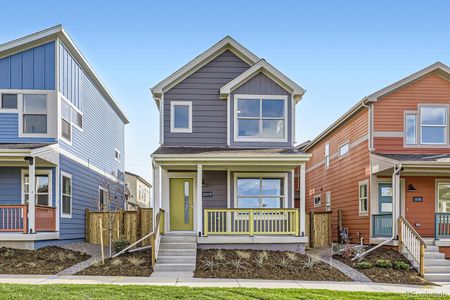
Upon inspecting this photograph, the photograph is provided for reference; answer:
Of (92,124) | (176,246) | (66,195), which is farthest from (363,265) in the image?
(92,124)

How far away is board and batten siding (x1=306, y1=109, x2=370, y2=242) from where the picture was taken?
17.3 meters

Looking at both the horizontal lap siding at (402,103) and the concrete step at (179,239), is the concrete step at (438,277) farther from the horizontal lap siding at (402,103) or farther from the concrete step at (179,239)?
the concrete step at (179,239)

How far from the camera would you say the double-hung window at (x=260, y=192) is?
52.3 feet

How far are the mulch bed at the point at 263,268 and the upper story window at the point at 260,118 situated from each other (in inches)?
178

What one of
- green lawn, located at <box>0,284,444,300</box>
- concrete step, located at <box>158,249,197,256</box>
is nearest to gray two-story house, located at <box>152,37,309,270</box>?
concrete step, located at <box>158,249,197,256</box>

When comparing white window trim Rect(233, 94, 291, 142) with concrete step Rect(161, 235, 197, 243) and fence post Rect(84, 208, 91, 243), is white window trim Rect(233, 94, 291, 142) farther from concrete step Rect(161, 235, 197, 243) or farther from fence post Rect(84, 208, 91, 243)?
fence post Rect(84, 208, 91, 243)

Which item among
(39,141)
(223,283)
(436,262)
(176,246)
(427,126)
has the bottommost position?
(436,262)

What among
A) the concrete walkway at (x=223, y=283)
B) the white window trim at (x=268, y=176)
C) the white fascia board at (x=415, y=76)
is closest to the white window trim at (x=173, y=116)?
the white window trim at (x=268, y=176)

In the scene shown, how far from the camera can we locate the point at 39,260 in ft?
42.4

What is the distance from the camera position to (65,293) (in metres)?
8.39

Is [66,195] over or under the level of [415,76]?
under

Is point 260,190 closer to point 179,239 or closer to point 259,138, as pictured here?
point 259,138

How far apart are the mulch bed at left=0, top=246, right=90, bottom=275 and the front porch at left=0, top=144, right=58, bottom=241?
48 centimetres

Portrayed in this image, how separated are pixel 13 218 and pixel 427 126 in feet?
50.5
